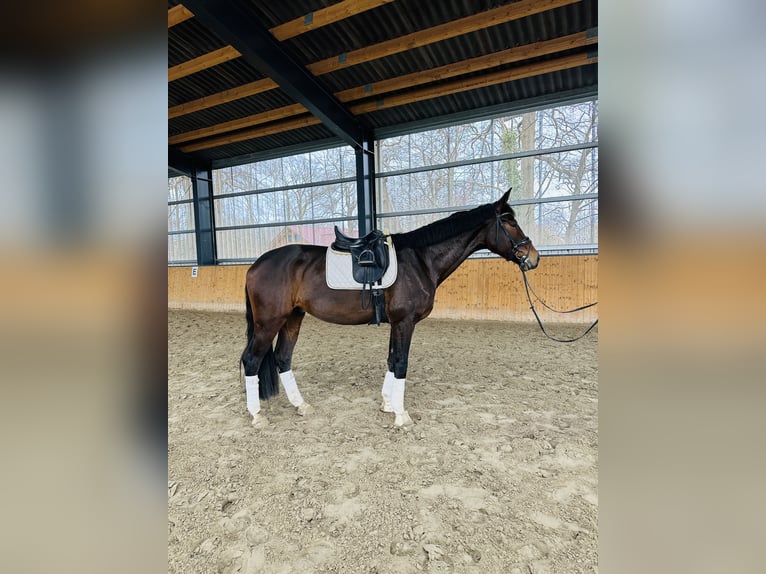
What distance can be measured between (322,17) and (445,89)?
8.95 ft

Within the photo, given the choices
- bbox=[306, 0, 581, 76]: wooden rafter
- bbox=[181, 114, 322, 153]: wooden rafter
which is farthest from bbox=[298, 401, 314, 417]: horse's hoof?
bbox=[181, 114, 322, 153]: wooden rafter

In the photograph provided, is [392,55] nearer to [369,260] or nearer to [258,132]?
[258,132]

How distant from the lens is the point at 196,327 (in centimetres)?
643

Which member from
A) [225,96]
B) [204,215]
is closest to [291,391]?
[225,96]

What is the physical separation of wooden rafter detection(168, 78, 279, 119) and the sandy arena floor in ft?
19.8

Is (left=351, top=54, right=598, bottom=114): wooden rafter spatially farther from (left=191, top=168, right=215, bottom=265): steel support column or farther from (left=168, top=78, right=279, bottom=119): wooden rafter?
(left=191, top=168, right=215, bottom=265): steel support column

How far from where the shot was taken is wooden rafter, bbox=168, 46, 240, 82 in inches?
232

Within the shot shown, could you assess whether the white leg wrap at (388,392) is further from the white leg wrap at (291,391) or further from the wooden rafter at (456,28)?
the wooden rafter at (456,28)

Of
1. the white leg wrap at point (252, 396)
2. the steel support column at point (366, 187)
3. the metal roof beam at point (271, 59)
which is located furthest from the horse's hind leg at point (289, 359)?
the steel support column at point (366, 187)

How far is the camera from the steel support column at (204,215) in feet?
34.0

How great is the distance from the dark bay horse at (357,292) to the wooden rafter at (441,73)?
4.63 metres

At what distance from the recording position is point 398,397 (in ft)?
7.89

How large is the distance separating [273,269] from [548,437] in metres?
2.17
